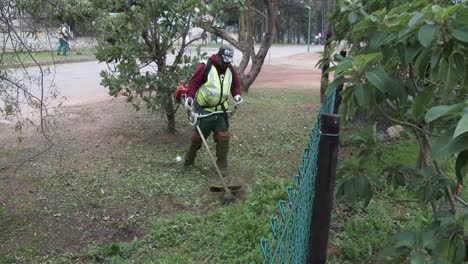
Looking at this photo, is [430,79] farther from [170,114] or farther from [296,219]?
[170,114]

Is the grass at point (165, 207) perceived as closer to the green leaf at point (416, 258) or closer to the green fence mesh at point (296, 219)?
the green fence mesh at point (296, 219)

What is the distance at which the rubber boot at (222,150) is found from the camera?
5.88m

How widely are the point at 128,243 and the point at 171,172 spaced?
190 cm

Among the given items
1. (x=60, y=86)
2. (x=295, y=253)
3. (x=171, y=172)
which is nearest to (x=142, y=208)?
(x=171, y=172)

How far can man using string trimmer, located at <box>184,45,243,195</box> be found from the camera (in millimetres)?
5613

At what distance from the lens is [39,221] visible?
4.54 m

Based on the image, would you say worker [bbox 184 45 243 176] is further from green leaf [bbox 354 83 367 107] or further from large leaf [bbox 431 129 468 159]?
large leaf [bbox 431 129 468 159]

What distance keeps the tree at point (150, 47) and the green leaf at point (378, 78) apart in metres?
4.84

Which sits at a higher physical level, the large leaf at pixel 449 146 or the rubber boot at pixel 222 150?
the large leaf at pixel 449 146

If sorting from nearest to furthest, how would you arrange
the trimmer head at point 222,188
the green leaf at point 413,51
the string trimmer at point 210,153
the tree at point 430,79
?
the tree at point 430,79
the green leaf at point 413,51
the string trimmer at point 210,153
the trimmer head at point 222,188

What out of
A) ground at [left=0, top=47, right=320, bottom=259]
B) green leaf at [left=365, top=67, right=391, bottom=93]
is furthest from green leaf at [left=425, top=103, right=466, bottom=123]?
ground at [left=0, top=47, right=320, bottom=259]

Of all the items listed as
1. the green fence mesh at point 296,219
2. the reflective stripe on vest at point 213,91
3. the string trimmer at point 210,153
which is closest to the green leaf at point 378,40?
the green fence mesh at point 296,219

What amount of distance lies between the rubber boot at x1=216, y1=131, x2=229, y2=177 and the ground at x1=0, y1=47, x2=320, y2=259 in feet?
0.48

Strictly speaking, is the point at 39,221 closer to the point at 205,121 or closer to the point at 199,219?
the point at 199,219
